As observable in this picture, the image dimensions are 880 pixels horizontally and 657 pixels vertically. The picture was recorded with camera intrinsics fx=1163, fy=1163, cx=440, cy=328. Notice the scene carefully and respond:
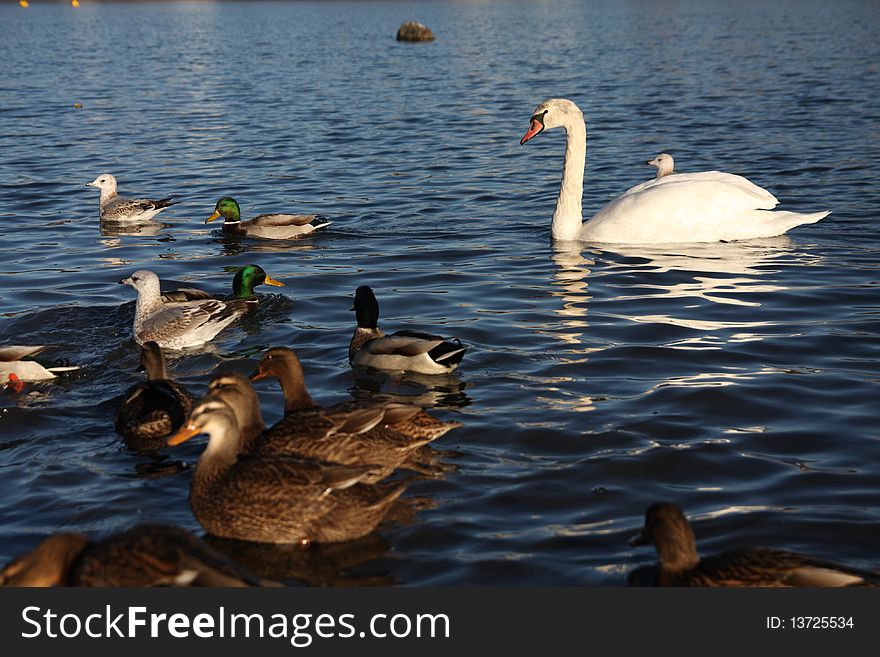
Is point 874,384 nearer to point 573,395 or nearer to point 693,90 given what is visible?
point 573,395

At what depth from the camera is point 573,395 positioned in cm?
975

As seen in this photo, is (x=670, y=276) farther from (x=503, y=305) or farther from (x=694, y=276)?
(x=503, y=305)

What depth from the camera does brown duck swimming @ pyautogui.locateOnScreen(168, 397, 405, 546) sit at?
7039 mm

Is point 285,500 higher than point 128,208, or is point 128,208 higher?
point 128,208

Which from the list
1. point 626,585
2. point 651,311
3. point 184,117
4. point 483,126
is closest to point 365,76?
point 184,117

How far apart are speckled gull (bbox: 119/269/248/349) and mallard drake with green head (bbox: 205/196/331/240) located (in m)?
4.34

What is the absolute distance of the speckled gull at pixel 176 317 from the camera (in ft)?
37.6

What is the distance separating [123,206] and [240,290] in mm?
5903

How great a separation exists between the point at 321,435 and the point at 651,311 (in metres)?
5.55

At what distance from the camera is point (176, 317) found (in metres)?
11.5

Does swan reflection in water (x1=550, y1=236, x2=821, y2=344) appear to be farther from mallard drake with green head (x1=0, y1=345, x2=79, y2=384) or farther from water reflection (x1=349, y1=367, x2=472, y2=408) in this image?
mallard drake with green head (x1=0, y1=345, x2=79, y2=384)

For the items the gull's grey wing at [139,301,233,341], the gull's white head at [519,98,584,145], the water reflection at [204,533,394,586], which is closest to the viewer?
the water reflection at [204,533,394,586]

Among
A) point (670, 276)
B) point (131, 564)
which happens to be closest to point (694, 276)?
point (670, 276)

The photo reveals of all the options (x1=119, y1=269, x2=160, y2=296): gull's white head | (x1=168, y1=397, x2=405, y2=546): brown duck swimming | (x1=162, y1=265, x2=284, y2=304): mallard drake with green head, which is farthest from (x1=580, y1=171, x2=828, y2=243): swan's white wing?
(x1=168, y1=397, x2=405, y2=546): brown duck swimming
